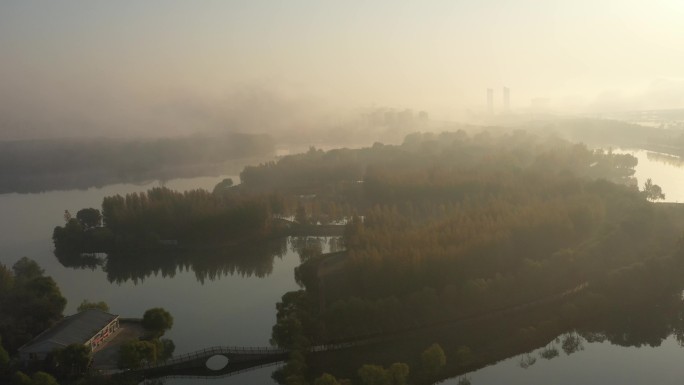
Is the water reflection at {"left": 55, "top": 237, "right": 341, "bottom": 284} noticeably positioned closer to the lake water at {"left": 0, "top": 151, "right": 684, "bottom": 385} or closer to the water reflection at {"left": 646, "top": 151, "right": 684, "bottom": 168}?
the lake water at {"left": 0, "top": 151, "right": 684, "bottom": 385}

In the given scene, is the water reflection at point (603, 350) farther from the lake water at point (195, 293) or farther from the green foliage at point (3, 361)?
the green foliage at point (3, 361)

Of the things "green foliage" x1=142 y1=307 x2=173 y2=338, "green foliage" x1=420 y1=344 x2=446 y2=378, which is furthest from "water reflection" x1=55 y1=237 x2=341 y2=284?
"green foliage" x1=420 y1=344 x2=446 y2=378

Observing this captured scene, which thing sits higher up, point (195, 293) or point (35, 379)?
point (35, 379)

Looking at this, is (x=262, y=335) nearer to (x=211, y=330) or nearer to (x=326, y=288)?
(x=211, y=330)

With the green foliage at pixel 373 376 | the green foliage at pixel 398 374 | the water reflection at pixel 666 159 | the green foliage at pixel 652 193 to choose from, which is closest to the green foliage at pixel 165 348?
the green foliage at pixel 373 376

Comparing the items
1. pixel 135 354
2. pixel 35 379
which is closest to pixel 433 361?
pixel 135 354

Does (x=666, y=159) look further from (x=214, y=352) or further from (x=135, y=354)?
(x=135, y=354)

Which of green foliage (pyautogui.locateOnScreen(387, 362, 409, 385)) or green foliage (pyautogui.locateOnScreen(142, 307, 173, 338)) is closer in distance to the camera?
green foliage (pyautogui.locateOnScreen(387, 362, 409, 385))
